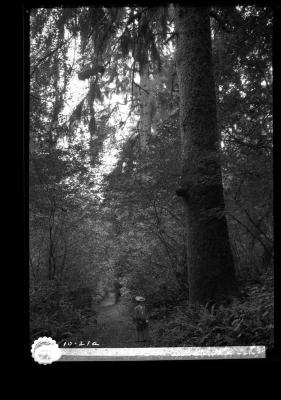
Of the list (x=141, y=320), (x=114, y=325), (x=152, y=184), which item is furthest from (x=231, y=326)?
(x=152, y=184)

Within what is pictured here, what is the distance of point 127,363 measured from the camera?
1928mm

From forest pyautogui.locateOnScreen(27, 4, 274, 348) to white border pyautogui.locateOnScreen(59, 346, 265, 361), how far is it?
137mm

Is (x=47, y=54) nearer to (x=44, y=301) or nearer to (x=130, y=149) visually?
(x=130, y=149)

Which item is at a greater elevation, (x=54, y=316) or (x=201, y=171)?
(x=201, y=171)

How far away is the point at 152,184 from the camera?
5.21 m

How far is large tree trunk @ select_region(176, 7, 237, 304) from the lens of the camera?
147 inches

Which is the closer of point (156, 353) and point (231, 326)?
point (156, 353)

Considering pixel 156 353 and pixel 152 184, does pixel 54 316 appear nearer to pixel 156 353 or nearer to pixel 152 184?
pixel 156 353

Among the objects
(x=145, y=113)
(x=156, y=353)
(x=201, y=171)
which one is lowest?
A: (x=156, y=353)

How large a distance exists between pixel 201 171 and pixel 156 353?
7.99 feet

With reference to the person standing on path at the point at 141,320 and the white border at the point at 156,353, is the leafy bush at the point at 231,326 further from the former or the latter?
the white border at the point at 156,353

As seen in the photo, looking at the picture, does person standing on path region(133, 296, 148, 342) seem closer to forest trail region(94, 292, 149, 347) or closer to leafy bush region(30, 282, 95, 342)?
forest trail region(94, 292, 149, 347)
